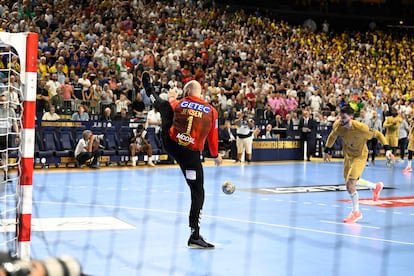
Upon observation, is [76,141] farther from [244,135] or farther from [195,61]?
[195,61]

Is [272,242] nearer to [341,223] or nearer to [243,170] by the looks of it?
[341,223]

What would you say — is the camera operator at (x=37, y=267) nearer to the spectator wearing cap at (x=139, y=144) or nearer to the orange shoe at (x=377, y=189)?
the orange shoe at (x=377, y=189)

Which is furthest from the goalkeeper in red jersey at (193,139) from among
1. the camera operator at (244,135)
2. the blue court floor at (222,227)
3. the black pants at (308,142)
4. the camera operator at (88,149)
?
the black pants at (308,142)

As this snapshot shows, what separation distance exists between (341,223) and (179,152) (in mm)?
3601

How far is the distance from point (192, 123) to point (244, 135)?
14.0m

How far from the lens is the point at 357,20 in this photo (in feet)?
147

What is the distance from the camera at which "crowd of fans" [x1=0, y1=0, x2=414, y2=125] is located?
69.9 feet

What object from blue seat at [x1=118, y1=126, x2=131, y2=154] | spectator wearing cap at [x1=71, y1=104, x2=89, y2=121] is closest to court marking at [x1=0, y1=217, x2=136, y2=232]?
spectator wearing cap at [x1=71, y1=104, x2=89, y2=121]

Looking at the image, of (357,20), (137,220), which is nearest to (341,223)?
(137,220)

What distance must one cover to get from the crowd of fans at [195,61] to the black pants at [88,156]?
133cm

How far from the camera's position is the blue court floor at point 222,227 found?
812 cm

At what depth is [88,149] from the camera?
19375 millimetres

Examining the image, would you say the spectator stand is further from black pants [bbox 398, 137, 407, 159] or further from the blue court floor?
black pants [bbox 398, 137, 407, 159]

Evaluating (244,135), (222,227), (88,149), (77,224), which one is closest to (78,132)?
(88,149)
